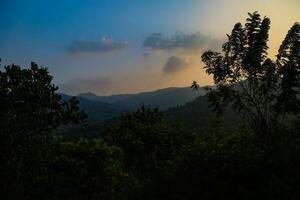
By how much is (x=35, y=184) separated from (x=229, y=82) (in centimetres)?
2113

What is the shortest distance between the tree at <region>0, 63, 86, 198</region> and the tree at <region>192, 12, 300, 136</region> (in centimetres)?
1717

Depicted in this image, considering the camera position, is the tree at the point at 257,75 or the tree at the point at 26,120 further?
the tree at the point at 257,75

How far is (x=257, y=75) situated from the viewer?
2694cm

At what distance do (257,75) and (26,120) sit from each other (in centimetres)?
2096

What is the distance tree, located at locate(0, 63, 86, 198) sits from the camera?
8422 millimetres

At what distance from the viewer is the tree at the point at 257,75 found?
25.0 metres

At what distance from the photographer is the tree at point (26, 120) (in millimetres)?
8422

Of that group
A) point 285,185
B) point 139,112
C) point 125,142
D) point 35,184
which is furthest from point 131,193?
point 139,112

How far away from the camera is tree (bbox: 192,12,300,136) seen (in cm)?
2497

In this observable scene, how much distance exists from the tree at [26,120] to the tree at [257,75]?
17.2m

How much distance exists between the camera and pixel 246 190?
886 centimetres

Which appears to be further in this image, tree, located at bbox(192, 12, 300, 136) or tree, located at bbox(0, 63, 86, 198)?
tree, located at bbox(192, 12, 300, 136)

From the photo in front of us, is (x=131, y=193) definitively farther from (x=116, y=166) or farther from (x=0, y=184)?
(x=116, y=166)

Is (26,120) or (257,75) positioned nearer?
(26,120)
